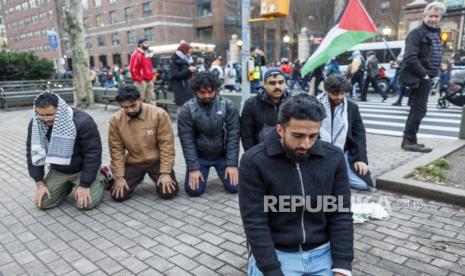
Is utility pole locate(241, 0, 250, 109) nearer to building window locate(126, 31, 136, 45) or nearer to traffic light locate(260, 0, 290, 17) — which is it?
traffic light locate(260, 0, 290, 17)

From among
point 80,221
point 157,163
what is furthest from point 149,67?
point 80,221

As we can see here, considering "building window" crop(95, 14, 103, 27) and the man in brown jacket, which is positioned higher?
"building window" crop(95, 14, 103, 27)

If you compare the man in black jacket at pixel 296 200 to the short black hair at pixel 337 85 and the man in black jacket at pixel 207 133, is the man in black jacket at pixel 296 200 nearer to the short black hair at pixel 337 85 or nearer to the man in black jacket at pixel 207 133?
the short black hair at pixel 337 85

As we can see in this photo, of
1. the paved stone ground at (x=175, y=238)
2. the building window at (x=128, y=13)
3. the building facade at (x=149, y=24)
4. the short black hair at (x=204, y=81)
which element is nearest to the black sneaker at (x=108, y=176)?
the paved stone ground at (x=175, y=238)

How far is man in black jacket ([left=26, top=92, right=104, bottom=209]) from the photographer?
3.85 m

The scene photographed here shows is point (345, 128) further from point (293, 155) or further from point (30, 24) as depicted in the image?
point (30, 24)

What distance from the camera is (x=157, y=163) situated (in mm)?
4684

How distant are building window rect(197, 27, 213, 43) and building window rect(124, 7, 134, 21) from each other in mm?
9407

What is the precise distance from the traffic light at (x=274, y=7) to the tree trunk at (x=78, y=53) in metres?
9.37

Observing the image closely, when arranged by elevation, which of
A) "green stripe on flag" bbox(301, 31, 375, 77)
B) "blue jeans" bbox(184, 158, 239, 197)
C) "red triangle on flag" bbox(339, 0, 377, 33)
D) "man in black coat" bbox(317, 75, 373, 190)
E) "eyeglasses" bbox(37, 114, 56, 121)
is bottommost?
"blue jeans" bbox(184, 158, 239, 197)

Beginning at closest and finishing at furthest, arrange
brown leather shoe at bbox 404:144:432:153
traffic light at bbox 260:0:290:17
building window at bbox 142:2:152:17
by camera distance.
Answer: traffic light at bbox 260:0:290:17 < brown leather shoe at bbox 404:144:432:153 < building window at bbox 142:2:152:17

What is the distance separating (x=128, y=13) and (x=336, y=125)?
52.4m

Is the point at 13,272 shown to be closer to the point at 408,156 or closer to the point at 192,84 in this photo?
the point at 192,84

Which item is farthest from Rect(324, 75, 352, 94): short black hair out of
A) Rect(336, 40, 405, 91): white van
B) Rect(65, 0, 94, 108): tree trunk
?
Rect(336, 40, 405, 91): white van
